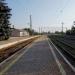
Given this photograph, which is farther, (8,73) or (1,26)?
(1,26)

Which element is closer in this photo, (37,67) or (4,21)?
(37,67)

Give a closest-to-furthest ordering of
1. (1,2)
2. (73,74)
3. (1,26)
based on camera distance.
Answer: (73,74), (1,26), (1,2)

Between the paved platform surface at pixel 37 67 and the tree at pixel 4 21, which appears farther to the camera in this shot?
the tree at pixel 4 21

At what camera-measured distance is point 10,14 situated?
8088 centimetres

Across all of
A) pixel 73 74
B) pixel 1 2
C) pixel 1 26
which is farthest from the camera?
pixel 1 2

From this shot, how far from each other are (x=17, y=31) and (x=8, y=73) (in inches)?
6121

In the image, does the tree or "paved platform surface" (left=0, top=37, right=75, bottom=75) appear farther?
the tree

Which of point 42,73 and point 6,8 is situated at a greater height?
point 6,8

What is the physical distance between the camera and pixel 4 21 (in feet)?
251

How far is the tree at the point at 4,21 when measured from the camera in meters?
72.5

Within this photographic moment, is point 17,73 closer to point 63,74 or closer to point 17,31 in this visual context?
point 63,74

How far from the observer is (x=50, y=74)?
1015 centimetres

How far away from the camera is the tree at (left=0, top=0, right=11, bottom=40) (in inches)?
2853

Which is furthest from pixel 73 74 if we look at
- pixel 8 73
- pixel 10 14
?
pixel 10 14
